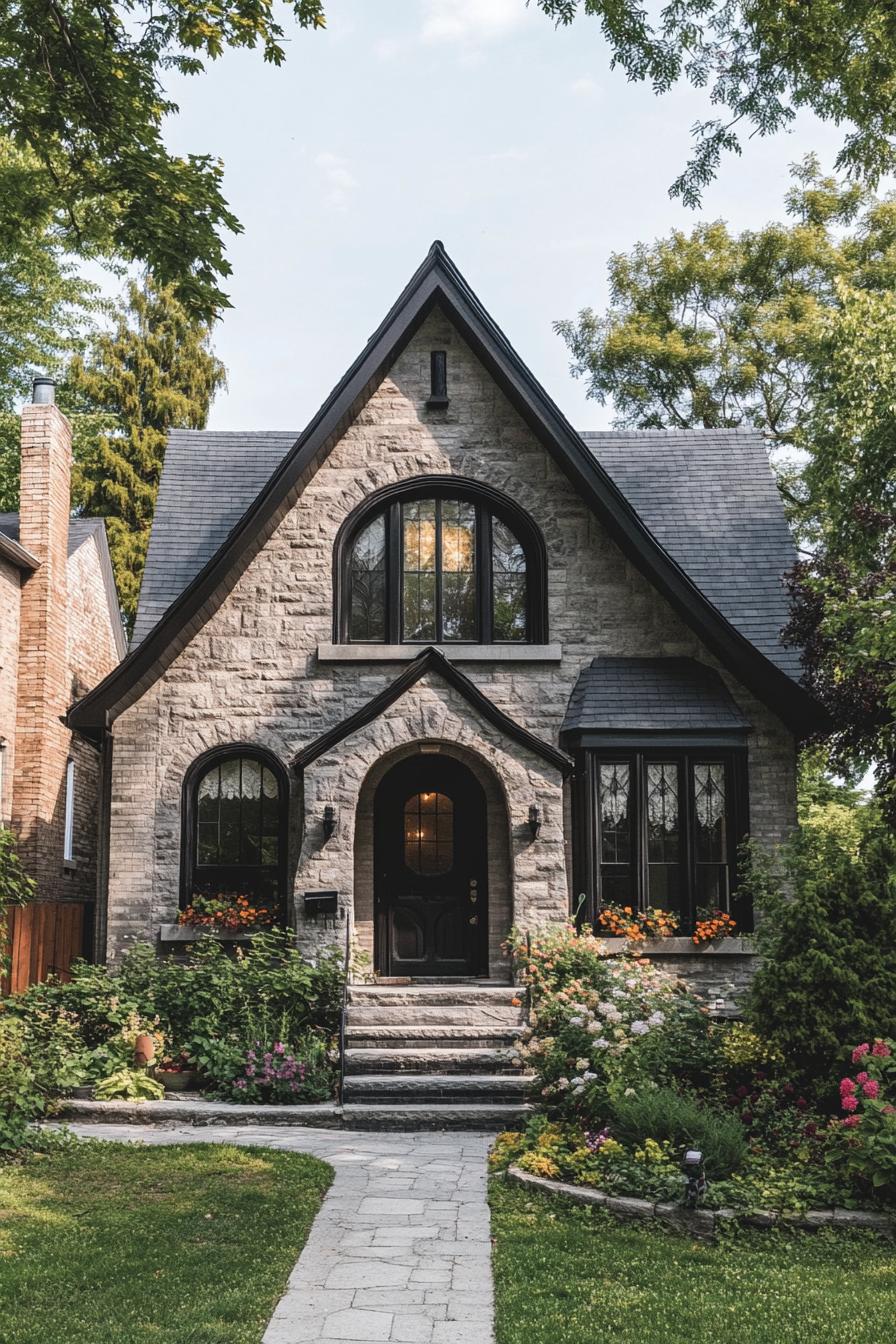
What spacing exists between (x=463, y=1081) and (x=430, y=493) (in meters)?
6.72

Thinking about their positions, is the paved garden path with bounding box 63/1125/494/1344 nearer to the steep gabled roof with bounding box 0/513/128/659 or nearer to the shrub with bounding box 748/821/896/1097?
the shrub with bounding box 748/821/896/1097

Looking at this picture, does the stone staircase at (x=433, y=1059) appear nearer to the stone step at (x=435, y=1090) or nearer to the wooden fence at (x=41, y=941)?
the stone step at (x=435, y=1090)

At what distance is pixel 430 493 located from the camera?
14.7 metres

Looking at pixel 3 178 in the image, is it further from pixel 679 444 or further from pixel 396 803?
pixel 679 444

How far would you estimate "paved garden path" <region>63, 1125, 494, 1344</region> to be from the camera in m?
5.59

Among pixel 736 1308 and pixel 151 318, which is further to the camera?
pixel 151 318

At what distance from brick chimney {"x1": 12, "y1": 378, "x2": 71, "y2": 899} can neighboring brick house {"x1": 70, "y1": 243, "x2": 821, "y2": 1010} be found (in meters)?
2.54

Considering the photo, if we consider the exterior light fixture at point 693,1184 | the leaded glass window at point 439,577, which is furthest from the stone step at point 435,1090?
the leaded glass window at point 439,577

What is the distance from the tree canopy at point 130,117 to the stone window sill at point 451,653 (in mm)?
5794

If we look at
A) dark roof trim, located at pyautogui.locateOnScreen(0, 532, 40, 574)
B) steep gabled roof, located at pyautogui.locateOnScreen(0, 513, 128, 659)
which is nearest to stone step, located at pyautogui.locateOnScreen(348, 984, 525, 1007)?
dark roof trim, located at pyautogui.locateOnScreen(0, 532, 40, 574)

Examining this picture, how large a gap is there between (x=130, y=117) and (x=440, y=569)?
6896 millimetres

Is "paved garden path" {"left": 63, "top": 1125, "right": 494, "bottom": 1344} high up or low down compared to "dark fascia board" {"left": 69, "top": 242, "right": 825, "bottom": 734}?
down

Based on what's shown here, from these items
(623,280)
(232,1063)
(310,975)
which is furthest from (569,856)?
(623,280)

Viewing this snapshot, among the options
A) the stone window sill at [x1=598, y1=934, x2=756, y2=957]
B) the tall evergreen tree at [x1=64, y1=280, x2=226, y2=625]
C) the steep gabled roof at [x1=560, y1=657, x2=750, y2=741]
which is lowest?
the stone window sill at [x1=598, y1=934, x2=756, y2=957]
